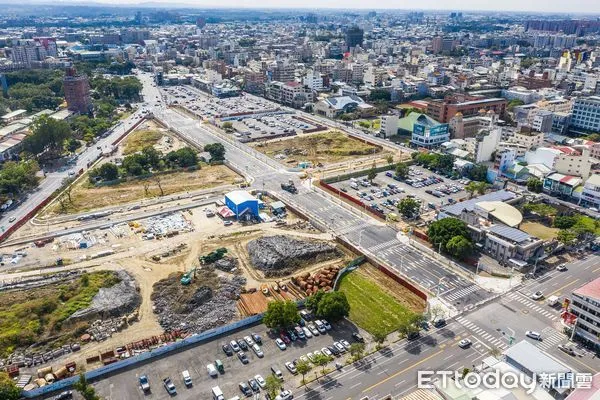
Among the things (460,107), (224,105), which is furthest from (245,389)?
(224,105)

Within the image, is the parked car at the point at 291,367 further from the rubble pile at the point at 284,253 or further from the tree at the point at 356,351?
A: the rubble pile at the point at 284,253

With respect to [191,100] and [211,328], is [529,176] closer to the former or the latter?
[211,328]

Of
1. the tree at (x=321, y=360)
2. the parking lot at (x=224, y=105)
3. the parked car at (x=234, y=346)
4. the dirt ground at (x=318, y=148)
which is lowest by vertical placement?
the parked car at (x=234, y=346)

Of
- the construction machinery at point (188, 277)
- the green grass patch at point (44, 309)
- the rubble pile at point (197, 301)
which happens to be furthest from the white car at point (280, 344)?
the green grass patch at point (44, 309)

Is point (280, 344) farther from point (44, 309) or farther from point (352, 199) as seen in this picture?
point (352, 199)

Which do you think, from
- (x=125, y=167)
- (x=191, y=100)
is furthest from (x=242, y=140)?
(x=191, y=100)

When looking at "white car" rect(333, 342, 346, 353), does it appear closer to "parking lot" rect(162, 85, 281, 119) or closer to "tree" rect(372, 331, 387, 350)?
"tree" rect(372, 331, 387, 350)
